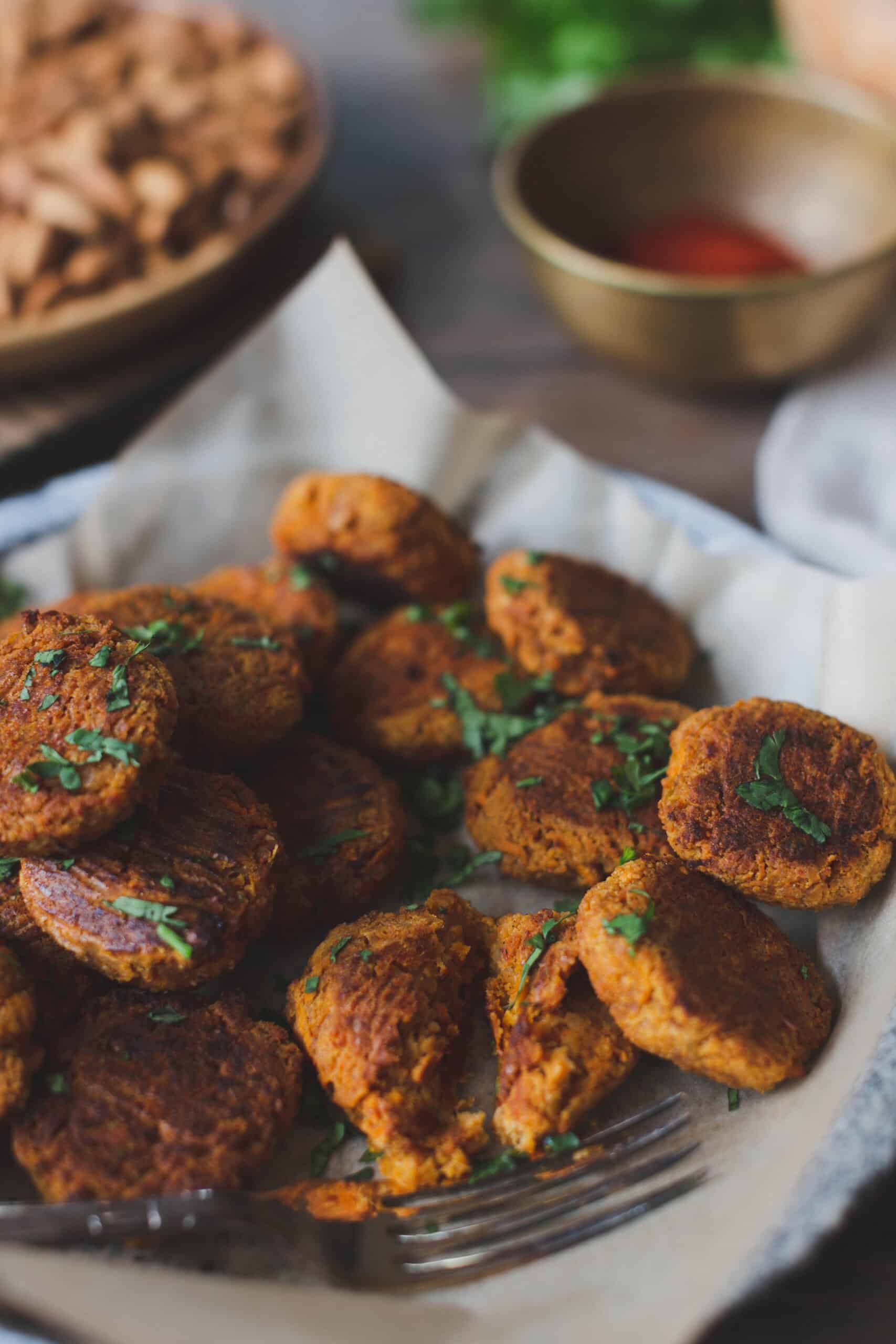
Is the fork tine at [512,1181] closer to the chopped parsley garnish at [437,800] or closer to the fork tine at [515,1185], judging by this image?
the fork tine at [515,1185]

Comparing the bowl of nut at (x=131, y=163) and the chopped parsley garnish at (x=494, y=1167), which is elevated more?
the bowl of nut at (x=131, y=163)

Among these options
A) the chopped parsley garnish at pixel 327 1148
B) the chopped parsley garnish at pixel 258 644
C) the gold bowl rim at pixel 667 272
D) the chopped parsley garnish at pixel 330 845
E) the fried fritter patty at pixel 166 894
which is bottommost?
the chopped parsley garnish at pixel 327 1148

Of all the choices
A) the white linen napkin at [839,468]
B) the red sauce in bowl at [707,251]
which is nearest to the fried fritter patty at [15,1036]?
the white linen napkin at [839,468]

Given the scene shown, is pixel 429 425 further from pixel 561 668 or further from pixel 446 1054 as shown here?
pixel 446 1054

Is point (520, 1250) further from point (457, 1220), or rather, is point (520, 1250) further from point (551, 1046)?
point (551, 1046)

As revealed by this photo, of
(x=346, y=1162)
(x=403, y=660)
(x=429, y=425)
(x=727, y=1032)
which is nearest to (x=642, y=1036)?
(x=727, y=1032)

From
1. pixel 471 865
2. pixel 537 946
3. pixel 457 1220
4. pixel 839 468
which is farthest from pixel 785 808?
pixel 839 468

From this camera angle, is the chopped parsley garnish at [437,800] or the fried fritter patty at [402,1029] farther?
the chopped parsley garnish at [437,800]
